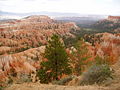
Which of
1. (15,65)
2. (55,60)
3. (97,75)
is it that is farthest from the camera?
(15,65)

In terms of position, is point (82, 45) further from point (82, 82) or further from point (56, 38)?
point (82, 82)

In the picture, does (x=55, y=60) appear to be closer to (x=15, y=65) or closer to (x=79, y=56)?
(x=79, y=56)

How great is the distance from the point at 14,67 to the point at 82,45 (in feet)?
105

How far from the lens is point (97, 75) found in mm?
10266

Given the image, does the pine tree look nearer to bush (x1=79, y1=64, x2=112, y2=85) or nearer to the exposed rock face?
bush (x1=79, y1=64, x2=112, y2=85)

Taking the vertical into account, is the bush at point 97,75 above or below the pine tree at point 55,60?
above

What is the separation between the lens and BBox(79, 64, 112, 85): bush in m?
9.92

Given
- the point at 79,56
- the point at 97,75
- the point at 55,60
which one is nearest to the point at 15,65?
the point at 79,56

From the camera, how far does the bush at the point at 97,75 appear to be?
992 cm

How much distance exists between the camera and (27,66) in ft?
176

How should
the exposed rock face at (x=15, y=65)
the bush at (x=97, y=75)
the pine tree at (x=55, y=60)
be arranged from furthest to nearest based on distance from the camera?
→ the exposed rock face at (x=15, y=65)
the pine tree at (x=55, y=60)
the bush at (x=97, y=75)

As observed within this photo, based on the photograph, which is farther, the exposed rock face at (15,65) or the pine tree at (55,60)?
the exposed rock face at (15,65)

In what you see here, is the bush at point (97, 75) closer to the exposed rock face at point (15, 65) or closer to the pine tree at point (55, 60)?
the pine tree at point (55, 60)

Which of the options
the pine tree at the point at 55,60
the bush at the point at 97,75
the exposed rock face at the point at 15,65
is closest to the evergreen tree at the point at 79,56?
the pine tree at the point at 55,60
